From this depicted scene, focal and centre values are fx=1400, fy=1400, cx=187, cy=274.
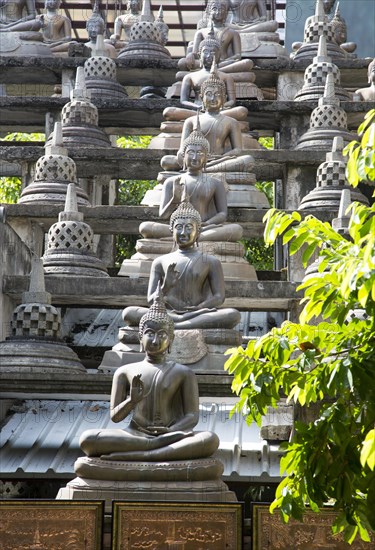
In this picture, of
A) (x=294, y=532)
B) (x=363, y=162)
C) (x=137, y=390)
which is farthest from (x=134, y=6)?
(x=363, y=162)

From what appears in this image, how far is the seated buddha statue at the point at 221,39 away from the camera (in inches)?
852

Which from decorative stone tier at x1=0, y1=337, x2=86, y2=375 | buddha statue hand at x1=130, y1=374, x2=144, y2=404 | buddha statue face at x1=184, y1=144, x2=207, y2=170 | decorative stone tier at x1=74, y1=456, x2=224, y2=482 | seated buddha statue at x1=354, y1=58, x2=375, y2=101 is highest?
seated buddha statue at x1=354, y1=58, x2=375, y2=101

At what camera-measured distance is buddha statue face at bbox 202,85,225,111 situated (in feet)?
58.7

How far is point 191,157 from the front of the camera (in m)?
15.5

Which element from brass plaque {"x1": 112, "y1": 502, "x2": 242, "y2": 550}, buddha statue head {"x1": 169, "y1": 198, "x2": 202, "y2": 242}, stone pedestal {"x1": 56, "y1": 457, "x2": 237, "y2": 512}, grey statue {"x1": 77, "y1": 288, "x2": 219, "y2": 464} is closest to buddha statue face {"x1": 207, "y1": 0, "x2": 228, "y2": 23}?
buddha statue head {"x1": 169, "y1": 198, "x2": 202, "y2": 242}

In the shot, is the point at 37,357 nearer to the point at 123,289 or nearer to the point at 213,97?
the point at 123,289

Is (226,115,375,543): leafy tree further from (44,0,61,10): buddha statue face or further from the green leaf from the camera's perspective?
(44,0,61,10): buddha statue face

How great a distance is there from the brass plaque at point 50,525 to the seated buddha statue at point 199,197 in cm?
595

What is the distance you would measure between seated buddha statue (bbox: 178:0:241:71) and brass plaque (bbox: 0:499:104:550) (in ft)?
40.8

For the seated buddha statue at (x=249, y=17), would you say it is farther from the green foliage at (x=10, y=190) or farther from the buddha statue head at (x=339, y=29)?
the green foliage at (x=10, y=190)

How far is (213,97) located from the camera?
17953 mm

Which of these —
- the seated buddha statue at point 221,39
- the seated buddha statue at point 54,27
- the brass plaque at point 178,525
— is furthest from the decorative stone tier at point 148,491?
the seated buddha statue at point 54,27

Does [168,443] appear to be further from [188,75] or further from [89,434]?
[188,75]

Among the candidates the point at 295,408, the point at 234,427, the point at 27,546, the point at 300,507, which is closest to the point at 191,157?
the point at 234,427
